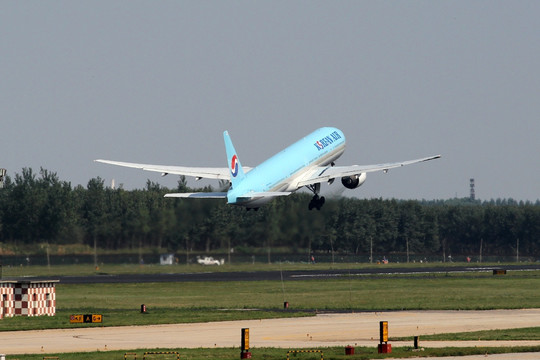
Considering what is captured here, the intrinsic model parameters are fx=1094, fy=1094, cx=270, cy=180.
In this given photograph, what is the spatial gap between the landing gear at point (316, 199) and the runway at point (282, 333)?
39742 millimetres

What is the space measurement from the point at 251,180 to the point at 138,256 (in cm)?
2093

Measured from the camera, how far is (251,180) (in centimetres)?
9750

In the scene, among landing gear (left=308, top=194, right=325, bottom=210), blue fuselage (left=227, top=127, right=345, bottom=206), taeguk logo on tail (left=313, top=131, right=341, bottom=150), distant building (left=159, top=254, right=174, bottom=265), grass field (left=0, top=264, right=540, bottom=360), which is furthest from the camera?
distant building (left=159, top=254, right=174, bottom=265)

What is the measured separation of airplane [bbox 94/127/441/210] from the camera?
9594cm

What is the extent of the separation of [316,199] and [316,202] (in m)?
0.36

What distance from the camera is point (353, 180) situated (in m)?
114

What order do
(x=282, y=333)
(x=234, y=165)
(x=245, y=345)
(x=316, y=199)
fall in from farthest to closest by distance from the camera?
(x=316, y=199) → (x=234, y=165) → (x=282, y=333) → (x=245, y=345)

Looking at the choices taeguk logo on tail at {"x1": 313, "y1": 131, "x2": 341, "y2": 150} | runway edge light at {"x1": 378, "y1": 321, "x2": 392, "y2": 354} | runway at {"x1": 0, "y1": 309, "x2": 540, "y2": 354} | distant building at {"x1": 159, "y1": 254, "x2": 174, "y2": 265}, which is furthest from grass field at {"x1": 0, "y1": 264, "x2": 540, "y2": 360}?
taeguk logo on tail at {"x1": 313, "y1": 131, "x2": 341, "y2": 150}

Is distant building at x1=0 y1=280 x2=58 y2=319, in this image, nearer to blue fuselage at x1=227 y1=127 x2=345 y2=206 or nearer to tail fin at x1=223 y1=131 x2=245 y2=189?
blue fuselage at x1=227 y1=127 x2=345 y2=206

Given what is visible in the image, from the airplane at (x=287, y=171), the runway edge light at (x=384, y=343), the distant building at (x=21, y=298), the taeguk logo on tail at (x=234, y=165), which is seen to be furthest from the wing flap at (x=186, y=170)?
the runway edge light at (x=384, y=343)

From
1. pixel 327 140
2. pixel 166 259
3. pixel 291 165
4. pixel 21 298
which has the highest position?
pixel 327 140

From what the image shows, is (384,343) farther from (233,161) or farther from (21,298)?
(233,161)

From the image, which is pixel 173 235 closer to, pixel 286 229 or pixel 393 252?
pixel 286 229

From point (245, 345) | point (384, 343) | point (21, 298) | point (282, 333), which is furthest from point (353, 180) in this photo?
point (245, 345)
